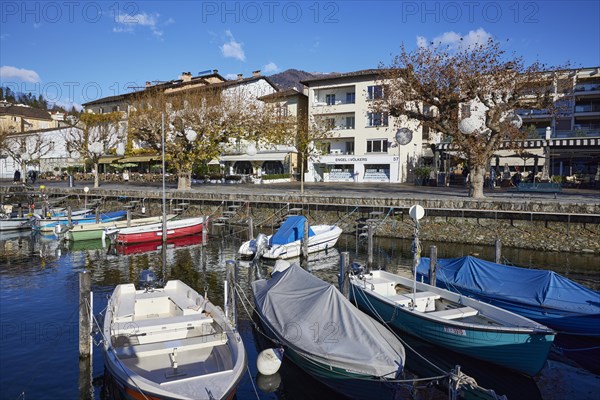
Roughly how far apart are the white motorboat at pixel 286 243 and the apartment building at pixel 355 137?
94.4 ft

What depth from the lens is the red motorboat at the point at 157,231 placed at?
110 feet

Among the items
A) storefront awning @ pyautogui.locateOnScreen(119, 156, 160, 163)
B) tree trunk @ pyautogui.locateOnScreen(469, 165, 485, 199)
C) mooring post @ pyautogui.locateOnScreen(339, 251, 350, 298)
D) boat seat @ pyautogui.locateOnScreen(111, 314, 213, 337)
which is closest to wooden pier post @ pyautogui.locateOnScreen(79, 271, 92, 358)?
boat seat @ pyautogui.locateOnScreen(111, 314, 213, 337)

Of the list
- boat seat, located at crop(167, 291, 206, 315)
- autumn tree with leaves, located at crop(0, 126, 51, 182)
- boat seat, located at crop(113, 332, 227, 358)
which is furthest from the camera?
autumn tree with leaves, located at crop(0, 126, 51, 182)

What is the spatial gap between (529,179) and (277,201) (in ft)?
98.7

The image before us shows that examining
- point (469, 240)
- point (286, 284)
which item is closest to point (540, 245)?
point (469, 240)

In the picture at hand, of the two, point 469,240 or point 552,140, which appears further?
point 552,140

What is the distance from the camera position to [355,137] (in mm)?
62969

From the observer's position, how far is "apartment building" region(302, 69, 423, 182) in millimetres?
60438

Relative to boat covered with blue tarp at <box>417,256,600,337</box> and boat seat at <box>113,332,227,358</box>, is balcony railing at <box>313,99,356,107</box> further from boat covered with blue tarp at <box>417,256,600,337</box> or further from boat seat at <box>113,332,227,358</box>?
boat seat at <box>113,332,227,358</box>

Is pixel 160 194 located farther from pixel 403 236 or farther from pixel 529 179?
pixel 529 179

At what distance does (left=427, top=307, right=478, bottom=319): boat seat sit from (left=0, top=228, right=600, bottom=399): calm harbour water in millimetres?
1259

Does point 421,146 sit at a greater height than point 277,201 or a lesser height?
greater

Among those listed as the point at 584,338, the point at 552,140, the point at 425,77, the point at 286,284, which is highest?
the point at 425,77

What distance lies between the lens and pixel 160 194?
152 feet
